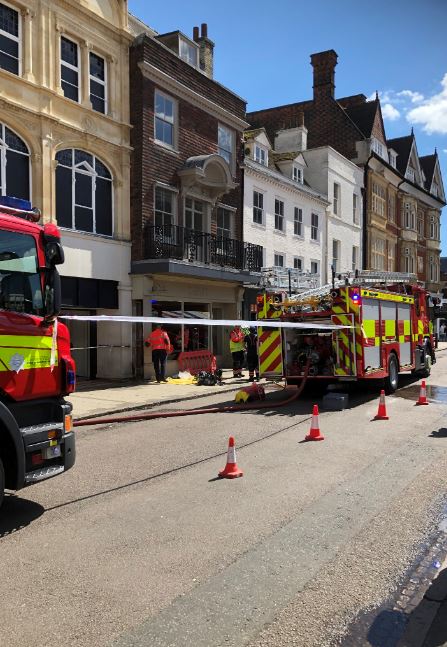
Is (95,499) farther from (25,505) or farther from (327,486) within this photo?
(327,486)

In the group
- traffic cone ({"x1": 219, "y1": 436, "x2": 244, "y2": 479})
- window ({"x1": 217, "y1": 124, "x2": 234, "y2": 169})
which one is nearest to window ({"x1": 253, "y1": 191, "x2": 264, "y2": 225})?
window ({"x1": 217, "y1": 124, "x2": 234, "y2": 169})

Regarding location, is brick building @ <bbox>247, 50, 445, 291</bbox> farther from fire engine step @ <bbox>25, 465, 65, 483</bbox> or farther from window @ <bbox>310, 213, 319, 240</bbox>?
fire engine step @ <bbox>25, 465, 65, 483</bbox>

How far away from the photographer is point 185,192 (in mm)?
19203

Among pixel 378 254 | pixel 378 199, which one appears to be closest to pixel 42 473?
pixel 378 254

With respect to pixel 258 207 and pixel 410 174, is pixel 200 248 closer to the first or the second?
pixel 258 207

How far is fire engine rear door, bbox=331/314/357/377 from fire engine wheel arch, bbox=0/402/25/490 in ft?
28.3

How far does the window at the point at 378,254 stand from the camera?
3706cm

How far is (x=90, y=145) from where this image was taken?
635 inches

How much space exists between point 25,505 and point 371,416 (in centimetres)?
720

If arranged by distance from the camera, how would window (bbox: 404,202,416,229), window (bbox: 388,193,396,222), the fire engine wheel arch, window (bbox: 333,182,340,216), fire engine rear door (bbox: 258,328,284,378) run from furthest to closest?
window (bbox: 404,202,416,229) → window (bbox: 388,193,396,222) → window (bbox: 333,182,340,216) → fire engine rear door (bbox: 258,328,284,378) → the fire engine wheel arch

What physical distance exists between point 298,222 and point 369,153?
11.1 meters

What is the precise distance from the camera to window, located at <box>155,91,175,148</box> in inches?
718

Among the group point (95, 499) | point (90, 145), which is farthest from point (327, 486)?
point (90, 145)

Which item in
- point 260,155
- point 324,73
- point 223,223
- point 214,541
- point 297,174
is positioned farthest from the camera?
point 324,73
